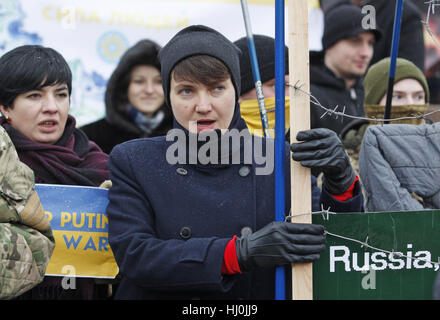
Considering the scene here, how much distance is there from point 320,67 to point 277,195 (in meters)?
3.07

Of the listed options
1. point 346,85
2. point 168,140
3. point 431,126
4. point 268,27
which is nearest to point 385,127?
point 431,126

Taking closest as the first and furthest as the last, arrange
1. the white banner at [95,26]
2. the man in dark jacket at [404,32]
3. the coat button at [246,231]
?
the coat button at [246,231] < the white banner at [95,26] < the man in dark jacket at [404,32]

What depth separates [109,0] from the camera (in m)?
6.04

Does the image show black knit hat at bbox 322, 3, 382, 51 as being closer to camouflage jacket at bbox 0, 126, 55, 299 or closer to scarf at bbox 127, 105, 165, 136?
scarf at bbox 127, 105, 165, 136

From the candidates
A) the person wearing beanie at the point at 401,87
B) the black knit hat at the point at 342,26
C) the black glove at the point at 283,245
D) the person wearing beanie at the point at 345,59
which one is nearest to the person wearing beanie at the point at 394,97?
the person wearing beanie at the point at 401,87

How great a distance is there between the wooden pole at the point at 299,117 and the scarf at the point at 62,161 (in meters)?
1.28

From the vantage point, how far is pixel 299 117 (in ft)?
9.77

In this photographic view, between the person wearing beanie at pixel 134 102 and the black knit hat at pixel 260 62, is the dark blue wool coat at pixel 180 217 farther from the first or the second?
the person wearing beanie at pixel 134 102

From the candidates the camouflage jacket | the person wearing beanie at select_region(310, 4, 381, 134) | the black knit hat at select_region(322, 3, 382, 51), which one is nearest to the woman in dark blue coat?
the camouflage jacket

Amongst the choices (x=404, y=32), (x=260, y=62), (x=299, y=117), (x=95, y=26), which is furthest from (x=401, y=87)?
(x=95, y=26)

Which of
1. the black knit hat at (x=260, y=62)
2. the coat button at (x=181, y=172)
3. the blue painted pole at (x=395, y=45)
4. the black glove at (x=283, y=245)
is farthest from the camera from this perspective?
the black knit hat at (x=260, y=62)

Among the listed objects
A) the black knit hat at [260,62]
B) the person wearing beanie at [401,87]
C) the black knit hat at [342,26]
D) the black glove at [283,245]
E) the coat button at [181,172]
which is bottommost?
the black glove at [283,245]

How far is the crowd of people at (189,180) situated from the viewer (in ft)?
9.86

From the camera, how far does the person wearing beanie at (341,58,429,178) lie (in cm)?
438
